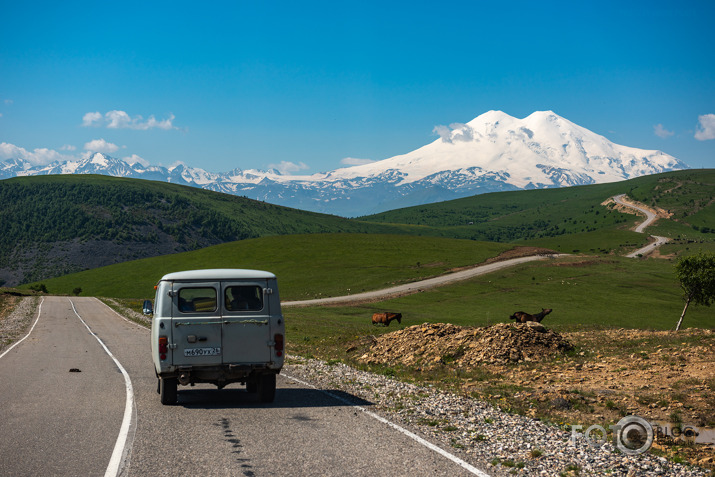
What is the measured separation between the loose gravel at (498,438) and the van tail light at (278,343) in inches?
106

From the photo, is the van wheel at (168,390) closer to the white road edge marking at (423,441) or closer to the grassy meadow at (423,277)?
the white road edge marking at (423,441)

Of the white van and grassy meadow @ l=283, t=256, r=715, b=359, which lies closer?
the white van

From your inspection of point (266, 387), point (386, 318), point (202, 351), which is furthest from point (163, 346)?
point (386, 318)

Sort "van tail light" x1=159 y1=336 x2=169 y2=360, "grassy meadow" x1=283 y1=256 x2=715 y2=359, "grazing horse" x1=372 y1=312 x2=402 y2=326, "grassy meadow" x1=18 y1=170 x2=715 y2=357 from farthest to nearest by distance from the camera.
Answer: "grassy meadow" x1=18 y1=170 x2=715 y2=357, "grassy meadow" x1=283 y1=256 x2=715 y2=359, "grazing horse" x1=372 y1=312 x2=402 y2=326, "van tail light" x1=159 y1=336 x2=169 y2=360

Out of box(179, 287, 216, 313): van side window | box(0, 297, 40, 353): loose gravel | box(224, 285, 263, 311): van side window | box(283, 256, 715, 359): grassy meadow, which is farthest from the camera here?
box(283, 256, 715, 359): grassy meadow

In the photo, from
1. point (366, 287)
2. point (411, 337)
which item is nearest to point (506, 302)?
point (366, 287)

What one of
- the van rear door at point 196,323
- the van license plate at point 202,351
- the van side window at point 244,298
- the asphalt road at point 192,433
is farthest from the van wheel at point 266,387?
the van side window at point 244,298

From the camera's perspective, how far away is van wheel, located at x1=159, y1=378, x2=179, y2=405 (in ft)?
49.0

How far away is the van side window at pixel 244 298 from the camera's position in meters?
15.3

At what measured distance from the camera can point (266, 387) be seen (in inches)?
604

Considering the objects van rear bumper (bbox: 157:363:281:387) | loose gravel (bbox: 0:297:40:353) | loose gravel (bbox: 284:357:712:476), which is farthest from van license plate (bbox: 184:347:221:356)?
loose gravel (bbox: 0:297:40:353)

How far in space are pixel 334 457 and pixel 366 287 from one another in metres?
78.3

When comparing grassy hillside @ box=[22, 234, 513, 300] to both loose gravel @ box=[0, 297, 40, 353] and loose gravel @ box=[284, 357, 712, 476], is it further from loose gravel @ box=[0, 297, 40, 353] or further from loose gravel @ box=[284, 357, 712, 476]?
loose gravel @ box=[284, 357, 712, 476]

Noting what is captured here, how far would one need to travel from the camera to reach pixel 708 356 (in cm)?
2147
